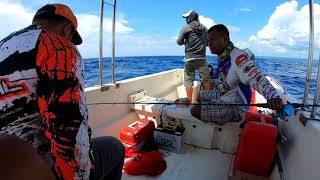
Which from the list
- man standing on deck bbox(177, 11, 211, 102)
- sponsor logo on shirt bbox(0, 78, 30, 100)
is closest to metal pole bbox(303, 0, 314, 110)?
sponsor logo on shirt bbox(0, 78, 30, 100)

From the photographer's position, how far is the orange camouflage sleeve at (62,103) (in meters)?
1.06

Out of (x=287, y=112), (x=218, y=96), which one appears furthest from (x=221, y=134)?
(x=287, y=112)

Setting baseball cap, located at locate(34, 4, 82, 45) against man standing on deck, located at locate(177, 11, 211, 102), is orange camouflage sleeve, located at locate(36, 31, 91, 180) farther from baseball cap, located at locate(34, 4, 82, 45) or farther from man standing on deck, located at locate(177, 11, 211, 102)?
man standing on deck, located at locate(177, 11, 211, 102)

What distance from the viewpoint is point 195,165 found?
2.76 meters

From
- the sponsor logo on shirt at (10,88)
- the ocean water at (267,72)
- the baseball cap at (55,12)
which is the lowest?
the ocean water at (267,72)

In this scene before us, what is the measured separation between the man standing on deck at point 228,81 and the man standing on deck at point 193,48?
64.4 inches

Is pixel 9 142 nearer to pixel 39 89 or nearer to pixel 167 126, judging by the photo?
pixel 39 89

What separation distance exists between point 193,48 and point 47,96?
12.8 ft

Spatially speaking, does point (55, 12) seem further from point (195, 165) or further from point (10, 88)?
point (195, 165)

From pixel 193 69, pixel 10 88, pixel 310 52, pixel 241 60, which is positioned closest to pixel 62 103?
pixel 10 88

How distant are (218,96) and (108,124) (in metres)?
1.30

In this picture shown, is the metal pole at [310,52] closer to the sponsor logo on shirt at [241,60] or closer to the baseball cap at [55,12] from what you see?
the sponsor logo on shirt at [241,60]

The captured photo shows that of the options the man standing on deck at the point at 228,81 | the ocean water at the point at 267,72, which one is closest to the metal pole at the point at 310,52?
the ocean water at the point at 267,72

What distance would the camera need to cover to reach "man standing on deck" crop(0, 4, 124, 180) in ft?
3.45
